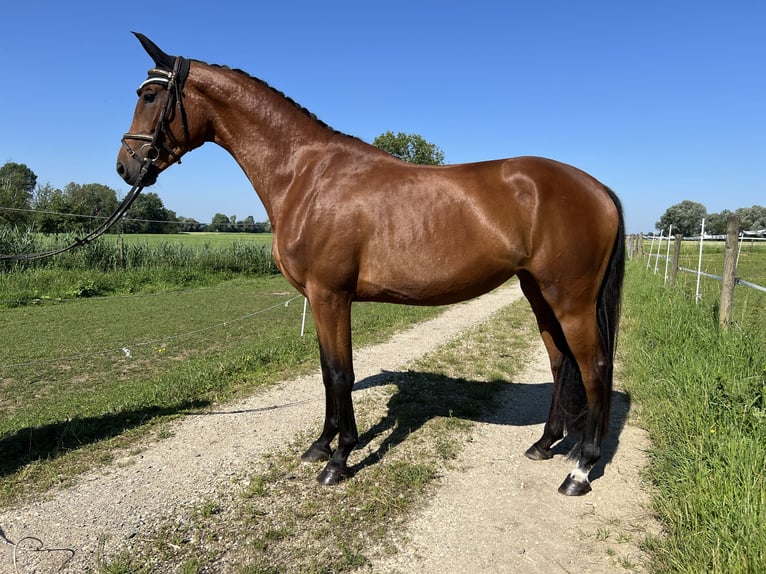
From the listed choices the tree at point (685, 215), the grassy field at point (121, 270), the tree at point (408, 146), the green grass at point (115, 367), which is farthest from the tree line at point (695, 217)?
the green grass at point (115, 367)

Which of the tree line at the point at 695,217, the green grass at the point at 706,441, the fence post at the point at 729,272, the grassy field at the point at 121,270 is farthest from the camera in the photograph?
the tree line at the point at 695,217

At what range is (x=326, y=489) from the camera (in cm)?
317

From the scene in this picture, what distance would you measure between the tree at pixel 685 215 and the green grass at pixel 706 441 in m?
80.5

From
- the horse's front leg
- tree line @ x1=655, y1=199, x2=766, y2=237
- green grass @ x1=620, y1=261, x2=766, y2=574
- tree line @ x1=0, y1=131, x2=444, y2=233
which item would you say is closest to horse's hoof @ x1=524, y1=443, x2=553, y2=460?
green grass @ x1=620, y1=261, x2=766, y2=574

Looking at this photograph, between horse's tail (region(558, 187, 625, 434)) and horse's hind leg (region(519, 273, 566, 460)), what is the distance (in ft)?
0.24

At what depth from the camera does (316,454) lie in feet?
11.8

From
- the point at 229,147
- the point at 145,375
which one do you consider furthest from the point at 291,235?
the point at 145,375

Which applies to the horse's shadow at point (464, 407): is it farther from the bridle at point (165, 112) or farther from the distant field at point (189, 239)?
the distant field at point (189, 239)

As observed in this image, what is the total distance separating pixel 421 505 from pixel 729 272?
453cm

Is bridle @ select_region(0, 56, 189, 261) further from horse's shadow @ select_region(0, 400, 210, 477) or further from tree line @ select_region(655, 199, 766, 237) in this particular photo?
tree line @ select_region(655, 199, 766, 237)

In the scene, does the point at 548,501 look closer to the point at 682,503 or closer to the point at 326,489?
the point at 682,503

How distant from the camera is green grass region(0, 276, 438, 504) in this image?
374 cm

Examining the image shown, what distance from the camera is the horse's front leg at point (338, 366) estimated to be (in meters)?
3.22

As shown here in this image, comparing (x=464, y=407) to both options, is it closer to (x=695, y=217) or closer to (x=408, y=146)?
(x=408, y=146)
